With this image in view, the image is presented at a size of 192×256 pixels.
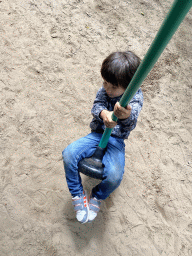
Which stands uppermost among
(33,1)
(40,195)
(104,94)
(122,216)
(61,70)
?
(104,94)

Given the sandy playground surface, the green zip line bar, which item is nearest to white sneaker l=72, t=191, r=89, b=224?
the sandy playground surface

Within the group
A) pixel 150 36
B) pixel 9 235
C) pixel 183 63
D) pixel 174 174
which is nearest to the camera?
pixel 9 235

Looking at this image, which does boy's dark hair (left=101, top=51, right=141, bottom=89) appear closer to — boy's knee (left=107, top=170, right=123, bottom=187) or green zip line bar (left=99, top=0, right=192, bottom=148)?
green zip line bar (left=99, top=0, right=192, bottom=148)

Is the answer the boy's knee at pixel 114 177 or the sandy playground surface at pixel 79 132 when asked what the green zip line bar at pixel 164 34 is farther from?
the sandy playground surface at pixel 79 132

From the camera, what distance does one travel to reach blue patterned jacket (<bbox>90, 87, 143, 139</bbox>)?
111cm

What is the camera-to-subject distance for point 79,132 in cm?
177

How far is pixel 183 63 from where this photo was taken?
2350 mm

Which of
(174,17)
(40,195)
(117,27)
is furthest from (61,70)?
(174,17)

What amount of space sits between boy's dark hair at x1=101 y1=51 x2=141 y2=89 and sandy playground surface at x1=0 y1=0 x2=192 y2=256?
0.80m

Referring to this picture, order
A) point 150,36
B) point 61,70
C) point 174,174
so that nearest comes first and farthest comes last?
point 174,174 < point 61,70 < point 150,36

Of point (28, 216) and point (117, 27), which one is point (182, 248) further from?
point (117, 27)

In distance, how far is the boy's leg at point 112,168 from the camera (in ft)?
3.84

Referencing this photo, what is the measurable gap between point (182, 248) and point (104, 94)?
3.86 feet

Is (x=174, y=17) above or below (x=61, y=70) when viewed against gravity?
above
